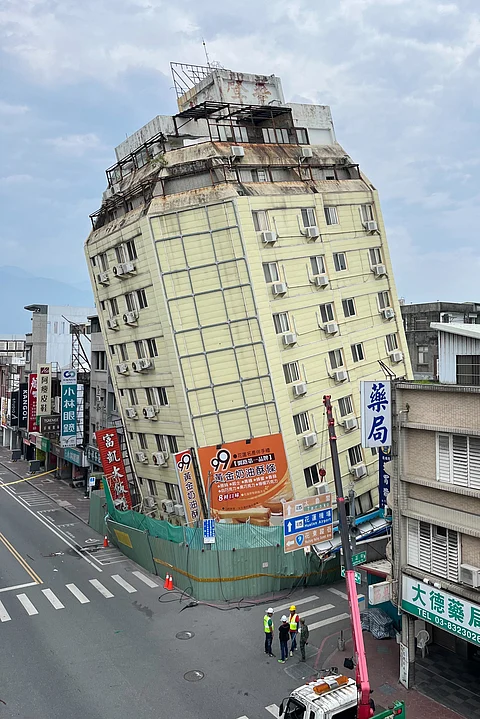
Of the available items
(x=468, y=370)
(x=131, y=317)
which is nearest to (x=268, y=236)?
(x=131, y=317)

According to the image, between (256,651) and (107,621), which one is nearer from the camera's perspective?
(256,651)

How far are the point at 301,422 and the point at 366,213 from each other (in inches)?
613

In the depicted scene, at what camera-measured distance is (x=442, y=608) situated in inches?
784

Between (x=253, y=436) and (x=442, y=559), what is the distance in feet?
48.5

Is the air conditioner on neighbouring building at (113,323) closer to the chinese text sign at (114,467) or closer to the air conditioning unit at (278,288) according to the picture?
the chinese text sign at (114,467)

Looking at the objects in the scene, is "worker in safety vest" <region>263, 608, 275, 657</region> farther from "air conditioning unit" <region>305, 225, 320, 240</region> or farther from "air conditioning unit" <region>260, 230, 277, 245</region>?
"air conditioning unit" <region>305, 225, 320, 240</region>

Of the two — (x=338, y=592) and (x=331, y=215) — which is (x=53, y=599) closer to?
(x=338, y=592)

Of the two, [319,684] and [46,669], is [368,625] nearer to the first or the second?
[319,684]

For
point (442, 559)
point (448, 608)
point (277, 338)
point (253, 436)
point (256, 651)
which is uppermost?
point (277, 338)

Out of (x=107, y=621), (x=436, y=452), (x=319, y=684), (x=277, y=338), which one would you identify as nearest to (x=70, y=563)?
(x=107, y=621)

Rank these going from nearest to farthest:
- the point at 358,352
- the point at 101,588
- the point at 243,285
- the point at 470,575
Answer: the point at 470,575, the point at 101,588, the point at 243,285, the point at 358,352

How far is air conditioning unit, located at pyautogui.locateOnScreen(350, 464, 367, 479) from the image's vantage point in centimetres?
3675

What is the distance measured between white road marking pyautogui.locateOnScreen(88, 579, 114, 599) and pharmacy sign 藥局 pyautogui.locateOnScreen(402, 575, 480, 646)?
665 inches

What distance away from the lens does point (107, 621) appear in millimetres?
27938
